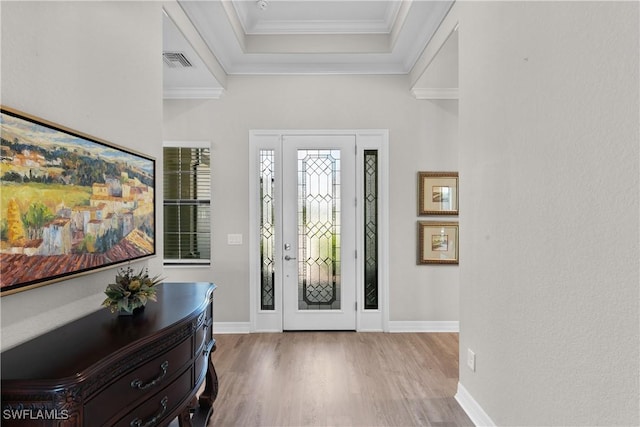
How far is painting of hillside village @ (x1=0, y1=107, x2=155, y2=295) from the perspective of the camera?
1.18 meters

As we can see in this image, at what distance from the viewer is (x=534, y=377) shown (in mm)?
1604

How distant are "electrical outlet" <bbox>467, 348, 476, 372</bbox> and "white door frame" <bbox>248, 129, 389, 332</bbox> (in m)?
1.56

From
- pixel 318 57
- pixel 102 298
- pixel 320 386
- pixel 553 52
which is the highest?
pixel 318 57

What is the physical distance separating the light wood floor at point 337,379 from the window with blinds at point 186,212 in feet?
3.39

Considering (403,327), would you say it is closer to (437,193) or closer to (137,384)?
(437,193)

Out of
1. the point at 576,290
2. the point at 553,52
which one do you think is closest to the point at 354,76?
the point at 553,52

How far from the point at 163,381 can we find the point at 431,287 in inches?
124

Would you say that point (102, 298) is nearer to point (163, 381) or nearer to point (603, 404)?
point (163, 381)

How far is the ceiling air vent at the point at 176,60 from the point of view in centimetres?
304

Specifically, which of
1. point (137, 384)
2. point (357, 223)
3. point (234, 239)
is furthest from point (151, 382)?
point (357, 223)

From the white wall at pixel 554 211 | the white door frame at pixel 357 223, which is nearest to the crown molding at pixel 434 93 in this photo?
the white door frame at pixel 357 223

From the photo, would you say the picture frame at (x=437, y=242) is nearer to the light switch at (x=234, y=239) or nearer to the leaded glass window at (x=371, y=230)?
the leaded glass window at (x=371, y=230)

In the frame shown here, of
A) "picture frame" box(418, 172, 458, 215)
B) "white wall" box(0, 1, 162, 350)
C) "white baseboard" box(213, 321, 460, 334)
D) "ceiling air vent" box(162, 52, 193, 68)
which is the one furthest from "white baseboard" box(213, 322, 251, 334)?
"ceiling air vent" box(162, 52, 193, 68)

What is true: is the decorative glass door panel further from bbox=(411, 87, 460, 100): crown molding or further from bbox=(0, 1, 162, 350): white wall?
bbox=(0, 1, 162, 350): white wall
